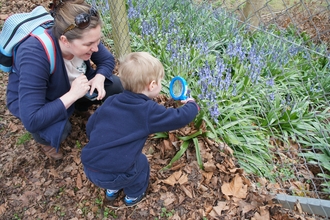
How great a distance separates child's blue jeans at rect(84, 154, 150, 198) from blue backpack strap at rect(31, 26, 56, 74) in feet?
2.65

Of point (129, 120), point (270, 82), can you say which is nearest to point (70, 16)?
point (129, 120)

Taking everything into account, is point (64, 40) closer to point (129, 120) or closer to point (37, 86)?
point (37, 86)

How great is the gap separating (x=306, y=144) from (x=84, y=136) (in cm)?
226

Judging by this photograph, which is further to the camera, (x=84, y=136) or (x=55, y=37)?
(x=84, y=136)

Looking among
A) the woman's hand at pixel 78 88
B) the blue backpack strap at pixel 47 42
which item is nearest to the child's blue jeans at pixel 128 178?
the woman's hand at pixel 78 88

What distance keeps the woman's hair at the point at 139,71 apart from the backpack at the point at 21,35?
57 centimetres

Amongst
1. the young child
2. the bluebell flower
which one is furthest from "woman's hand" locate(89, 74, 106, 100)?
the bluebell flower

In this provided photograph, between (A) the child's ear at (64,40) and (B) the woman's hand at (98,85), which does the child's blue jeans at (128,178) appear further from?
(A) the child's ear at (64,40)

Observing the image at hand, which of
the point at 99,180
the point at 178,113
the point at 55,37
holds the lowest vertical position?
the point at 99,180

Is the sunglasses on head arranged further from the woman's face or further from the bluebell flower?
the bluebell flower

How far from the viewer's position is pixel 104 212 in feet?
6.70

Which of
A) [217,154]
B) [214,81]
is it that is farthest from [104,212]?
[214,81]

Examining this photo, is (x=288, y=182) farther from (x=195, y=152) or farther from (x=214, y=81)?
(x=214, y=81)

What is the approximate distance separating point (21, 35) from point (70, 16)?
42 centimetres
